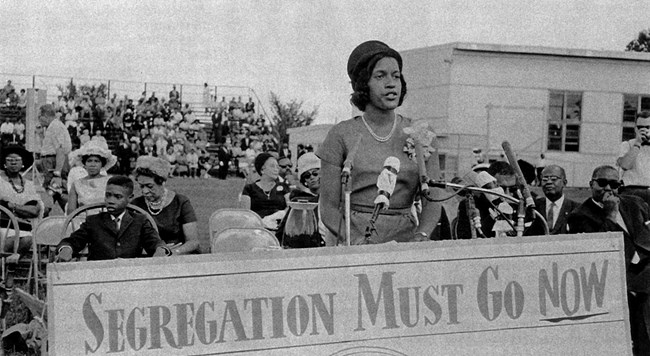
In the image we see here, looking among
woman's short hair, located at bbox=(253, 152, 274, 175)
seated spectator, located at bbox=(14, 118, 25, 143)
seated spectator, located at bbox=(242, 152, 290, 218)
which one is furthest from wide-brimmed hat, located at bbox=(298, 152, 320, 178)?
seated spectator, located at bbox=(14, 118, 25, 143)

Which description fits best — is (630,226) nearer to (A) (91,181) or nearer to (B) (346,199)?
(B) (346,199)

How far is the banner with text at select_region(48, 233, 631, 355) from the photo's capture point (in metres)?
3.60

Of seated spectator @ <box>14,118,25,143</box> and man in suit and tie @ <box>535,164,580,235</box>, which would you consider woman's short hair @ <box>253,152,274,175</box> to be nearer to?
man in suit and tie @ <box>535,164,580,235</box>

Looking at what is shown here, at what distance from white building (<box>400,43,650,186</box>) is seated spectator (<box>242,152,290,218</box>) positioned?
20.4 meters

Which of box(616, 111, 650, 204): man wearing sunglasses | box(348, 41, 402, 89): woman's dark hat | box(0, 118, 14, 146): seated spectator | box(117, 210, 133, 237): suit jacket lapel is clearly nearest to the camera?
box(348, 41, 402, 89): woman's dark hat

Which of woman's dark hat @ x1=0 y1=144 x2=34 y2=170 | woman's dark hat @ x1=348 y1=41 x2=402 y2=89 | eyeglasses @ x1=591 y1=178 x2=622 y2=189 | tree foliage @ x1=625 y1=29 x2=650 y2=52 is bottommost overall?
eyeglasses @ x1=591 y1=178 x2=622 y2=189

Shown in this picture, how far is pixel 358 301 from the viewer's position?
12.8ft

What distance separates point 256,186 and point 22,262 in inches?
88.0

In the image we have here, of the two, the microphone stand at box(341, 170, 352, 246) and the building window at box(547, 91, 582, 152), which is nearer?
the microphone stand at box(341, 170, 352, 246)

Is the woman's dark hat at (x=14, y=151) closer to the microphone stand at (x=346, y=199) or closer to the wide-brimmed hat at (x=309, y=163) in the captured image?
the wide-brimmed hat at (x=309, y=163)

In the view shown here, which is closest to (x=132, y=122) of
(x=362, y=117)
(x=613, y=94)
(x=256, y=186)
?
(x=613, y=94)

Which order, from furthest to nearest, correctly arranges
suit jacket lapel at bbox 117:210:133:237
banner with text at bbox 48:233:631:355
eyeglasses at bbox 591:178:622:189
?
eyeglasses at bbox 591:178:622:189
suit jacket lapel at bbox 117:210:133:237
banner with text at bbox 48:233:631:355

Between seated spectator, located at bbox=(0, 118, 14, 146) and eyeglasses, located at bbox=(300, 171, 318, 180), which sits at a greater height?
seated spectator, located at bbox=(0, 118, 14, 146)

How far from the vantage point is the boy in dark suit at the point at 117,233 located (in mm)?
6617
